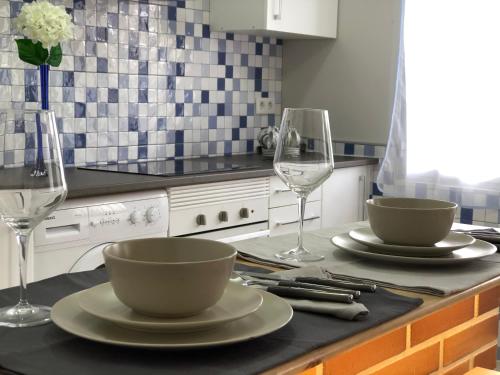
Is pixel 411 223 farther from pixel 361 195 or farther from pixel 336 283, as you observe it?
pixel 361 195

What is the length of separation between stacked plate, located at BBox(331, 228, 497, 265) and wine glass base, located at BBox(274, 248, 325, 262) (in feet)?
0.18

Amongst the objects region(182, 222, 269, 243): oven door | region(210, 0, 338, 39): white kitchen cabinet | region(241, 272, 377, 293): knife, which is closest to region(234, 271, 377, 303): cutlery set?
region(241, 272, 377, 293): knife

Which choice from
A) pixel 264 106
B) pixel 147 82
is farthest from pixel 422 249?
pixel 264 106

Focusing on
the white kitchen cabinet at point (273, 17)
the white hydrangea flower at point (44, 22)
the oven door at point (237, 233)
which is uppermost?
the white kitchen cabinet at point (273, 17)

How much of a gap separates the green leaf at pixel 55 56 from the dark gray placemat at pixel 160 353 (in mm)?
1965

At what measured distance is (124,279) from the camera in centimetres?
85

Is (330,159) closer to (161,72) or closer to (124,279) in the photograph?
(124,279)

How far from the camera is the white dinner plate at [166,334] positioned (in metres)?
0.81

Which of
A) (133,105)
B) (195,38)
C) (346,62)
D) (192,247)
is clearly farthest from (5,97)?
(192,247)

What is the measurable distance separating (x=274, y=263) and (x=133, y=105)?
2.28 m

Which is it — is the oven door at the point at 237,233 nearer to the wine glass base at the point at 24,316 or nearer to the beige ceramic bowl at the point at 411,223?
the beige ceramic bowl at the point at 411,223

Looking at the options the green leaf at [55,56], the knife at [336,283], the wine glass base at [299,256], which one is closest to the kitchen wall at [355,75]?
the green leaf at [55,56]

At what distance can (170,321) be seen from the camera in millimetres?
852

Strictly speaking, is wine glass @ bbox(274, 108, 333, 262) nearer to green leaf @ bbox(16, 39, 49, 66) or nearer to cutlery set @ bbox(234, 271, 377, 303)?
cutlery set @ bbox(234, 271, 377, 303)
